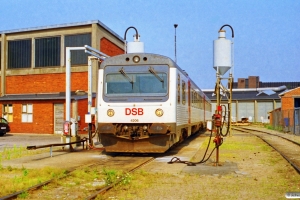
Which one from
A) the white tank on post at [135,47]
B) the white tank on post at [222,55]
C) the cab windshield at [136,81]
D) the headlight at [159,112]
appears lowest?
the headlight at [159,112]

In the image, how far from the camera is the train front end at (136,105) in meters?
13.5

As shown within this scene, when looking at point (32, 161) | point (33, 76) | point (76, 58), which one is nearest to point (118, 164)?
point (32, 161)

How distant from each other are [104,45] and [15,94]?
955cm

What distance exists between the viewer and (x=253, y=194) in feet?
26.1

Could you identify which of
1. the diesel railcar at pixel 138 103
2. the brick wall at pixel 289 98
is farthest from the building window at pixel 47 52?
the brick wall at pixel 289 98

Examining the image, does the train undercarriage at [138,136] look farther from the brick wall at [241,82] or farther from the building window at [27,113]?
the brick wall at [241,82]

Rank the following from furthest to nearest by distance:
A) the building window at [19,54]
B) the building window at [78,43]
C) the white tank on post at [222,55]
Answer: the building window at [19,54]
the building window at [78,43]
the white tank on post at [222,55]

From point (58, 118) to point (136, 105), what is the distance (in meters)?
19.6

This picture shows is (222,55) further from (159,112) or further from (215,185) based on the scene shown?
(215,185)

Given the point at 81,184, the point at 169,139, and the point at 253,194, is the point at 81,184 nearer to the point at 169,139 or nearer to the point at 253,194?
the point at 253,194

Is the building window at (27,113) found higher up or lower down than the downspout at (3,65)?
lower down

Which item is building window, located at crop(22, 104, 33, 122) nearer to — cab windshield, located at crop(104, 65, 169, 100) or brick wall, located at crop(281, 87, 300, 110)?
cab windshield, located at crop(104, 65, 169, 100)

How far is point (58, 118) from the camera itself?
3194 centimetres

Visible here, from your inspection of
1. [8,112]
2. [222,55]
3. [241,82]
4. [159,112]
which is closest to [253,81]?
[241,82]
